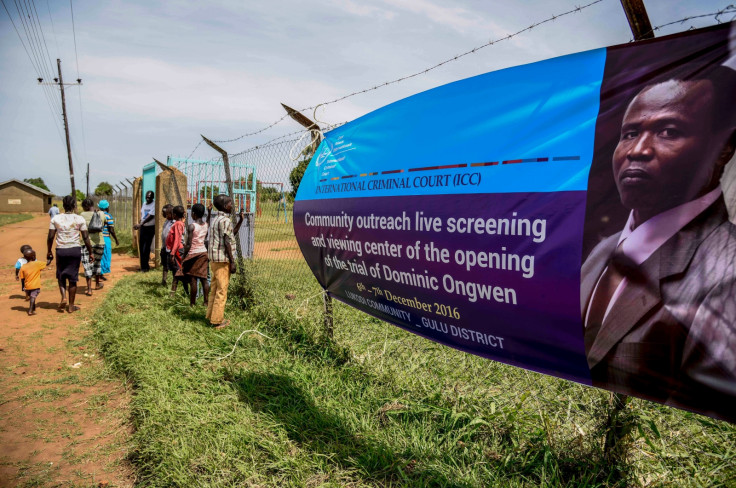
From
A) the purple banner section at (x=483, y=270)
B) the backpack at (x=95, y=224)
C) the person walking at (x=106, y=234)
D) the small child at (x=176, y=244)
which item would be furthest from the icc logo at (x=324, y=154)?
the person walking at (x=106, y=234)

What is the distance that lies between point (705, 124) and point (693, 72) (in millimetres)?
178

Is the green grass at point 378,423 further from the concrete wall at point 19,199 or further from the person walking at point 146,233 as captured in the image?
the concrete wall at point 19,199

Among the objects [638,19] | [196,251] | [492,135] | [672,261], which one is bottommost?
[196,251]

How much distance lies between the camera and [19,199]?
55.7m

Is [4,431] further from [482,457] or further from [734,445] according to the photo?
[734,445]

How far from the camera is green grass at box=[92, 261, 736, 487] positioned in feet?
7.96

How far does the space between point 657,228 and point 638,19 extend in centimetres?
98

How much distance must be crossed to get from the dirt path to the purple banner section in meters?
2.00

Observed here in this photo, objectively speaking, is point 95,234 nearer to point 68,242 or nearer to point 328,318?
point 68,242

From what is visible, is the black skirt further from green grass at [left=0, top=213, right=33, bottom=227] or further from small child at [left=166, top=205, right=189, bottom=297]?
green grass at [left=0, top=213, right=33, bottom=227]

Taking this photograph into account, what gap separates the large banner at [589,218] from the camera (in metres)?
1.43

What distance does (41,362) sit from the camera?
4.74 meters

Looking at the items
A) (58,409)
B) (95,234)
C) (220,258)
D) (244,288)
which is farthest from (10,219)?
(58,409)

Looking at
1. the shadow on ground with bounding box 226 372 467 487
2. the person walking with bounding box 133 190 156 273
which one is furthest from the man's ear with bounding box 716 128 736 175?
the person walking with bounding box 133 190 156 273
